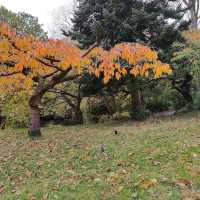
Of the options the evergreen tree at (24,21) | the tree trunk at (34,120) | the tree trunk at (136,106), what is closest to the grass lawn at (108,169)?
the tree trunk at (34,120)

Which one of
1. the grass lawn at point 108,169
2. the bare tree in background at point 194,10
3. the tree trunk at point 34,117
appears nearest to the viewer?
the grass lawn at point 108,169

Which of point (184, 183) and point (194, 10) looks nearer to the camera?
point (184, 183)

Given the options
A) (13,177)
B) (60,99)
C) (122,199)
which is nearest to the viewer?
(122,199)

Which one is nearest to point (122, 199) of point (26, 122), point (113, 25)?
point (113, 25)

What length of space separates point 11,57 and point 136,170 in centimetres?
364

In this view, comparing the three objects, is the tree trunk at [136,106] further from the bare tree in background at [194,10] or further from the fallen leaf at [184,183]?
the fallen leaf at [184,183]

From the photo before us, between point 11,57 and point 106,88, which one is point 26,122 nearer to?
point 106,88

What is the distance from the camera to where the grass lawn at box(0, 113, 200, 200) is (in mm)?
3912

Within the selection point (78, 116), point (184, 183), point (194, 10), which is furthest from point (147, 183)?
point (194, 10)

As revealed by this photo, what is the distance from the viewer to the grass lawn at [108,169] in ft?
12.8

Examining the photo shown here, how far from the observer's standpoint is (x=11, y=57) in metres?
6.48

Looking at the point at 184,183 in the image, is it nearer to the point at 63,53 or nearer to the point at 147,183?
the point at 147,183

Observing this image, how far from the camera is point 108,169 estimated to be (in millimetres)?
4816

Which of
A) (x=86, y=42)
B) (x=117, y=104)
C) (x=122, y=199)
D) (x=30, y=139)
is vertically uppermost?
(x=86, y=42)
